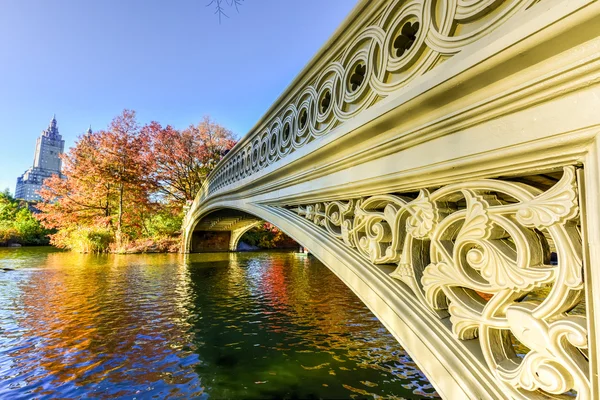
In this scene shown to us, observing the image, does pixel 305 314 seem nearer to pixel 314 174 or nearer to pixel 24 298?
pixel 314 174

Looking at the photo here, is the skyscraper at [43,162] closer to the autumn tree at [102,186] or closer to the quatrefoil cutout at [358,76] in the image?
the autumn tree at [102,186]

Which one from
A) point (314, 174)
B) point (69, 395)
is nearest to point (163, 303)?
point (69, 395)

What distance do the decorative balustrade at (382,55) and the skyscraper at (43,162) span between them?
11513 cm

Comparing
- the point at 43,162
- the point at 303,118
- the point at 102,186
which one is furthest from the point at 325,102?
the point at 43,162

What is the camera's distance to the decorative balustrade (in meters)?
1.25

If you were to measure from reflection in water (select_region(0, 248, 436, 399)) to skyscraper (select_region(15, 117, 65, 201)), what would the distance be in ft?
365

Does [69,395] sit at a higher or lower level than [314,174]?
lower

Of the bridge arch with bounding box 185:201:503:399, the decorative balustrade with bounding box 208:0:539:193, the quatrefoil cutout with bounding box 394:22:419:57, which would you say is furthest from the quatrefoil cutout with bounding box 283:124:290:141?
the quatrefoil cutout with bounding box 394:22:419:57

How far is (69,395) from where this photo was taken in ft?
8.71

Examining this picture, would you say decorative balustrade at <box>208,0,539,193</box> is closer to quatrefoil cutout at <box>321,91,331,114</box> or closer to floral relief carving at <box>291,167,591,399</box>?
quatrefoil cutout at <box>321,91,331,114</box>

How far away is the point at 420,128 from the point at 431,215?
410mm

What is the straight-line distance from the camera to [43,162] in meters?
97.2

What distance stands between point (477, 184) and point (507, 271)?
1.12 feet

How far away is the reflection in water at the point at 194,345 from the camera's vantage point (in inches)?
111
